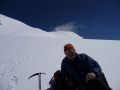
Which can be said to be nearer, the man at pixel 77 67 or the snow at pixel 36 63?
the man at pixel 77 67

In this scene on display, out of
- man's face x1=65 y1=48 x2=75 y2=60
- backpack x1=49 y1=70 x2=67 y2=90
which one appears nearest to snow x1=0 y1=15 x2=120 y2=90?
backpack x1=49 y1=70 x2=67 y2=90

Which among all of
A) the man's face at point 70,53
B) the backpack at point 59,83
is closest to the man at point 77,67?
the man's face at point 70,53

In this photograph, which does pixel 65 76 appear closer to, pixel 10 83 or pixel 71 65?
pixel 71 65

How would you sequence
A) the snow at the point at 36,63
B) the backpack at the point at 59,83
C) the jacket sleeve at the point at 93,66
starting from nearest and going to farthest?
the jacket sleeve at the point at 93,66, the backpack at the point at 59,83, the snow at the point at 36,63

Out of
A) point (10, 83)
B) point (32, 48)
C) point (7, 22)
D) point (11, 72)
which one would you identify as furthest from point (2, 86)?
point (7, 22)

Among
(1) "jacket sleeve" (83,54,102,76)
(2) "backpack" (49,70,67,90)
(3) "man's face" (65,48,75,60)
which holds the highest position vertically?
(3) "man's face" (65,48,75,60)

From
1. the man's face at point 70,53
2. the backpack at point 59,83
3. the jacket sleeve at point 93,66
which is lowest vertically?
the backpack at point 59,83

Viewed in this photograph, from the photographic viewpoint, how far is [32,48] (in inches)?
494

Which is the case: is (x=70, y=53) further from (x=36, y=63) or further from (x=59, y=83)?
(x=36, y=63)

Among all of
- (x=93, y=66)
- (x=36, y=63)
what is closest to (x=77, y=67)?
(x=93, y=66)

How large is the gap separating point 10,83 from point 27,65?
1846 millimetres

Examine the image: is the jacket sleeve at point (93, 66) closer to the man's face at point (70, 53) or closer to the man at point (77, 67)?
the man at point (77, 67)

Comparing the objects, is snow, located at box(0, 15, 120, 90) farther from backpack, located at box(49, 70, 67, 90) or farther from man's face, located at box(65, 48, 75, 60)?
man's face, located at box(65, 48, 75, 60)

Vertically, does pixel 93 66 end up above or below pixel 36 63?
below
